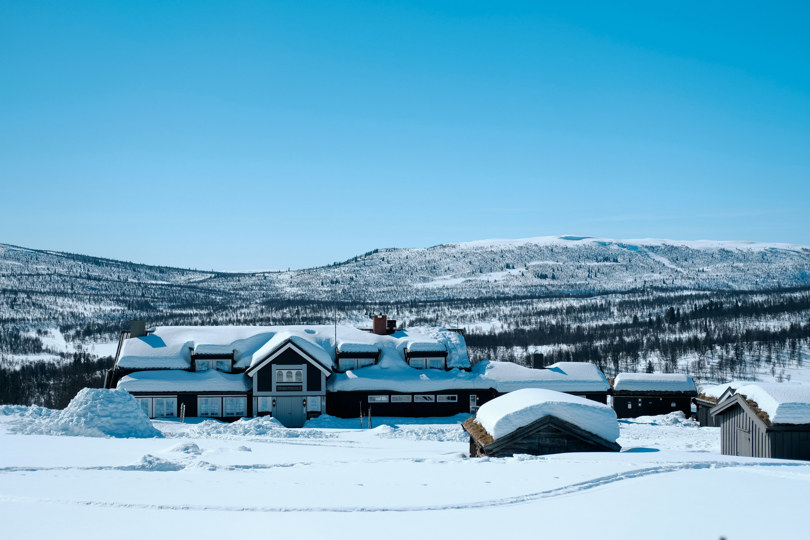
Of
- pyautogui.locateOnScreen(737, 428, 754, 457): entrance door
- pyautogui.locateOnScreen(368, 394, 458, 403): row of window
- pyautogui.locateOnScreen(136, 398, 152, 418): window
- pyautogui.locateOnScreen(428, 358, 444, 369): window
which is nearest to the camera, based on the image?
pyautogui.locateOnScreen(737, 428, 754, 457): entrance door

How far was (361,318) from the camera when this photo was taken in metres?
189

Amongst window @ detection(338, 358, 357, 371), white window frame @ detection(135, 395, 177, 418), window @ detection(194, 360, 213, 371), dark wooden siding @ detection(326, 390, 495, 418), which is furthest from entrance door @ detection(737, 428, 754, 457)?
white window frame @ detection(135, 395, 177, 418)

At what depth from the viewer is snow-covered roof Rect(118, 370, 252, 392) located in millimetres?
37531

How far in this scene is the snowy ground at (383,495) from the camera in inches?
382

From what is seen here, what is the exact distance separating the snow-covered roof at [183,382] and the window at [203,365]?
48 centimetres

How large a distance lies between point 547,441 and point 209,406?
24.9m

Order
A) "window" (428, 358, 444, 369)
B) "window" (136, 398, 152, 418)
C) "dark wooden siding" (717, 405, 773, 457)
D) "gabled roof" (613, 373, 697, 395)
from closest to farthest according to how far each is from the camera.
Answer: "dark wooden siding" (717, 405, 773, 457), "window" (136, 398, 152, 418), "window" (428, 358, 444, 369), "gabled roof" (613, 373, 697, 395)

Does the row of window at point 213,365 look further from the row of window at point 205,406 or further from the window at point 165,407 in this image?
the window at point 165,407

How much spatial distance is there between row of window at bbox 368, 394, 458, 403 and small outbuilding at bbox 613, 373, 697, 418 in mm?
12405

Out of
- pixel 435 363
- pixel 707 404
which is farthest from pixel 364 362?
pixel 707 404

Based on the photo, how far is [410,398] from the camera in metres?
40.3

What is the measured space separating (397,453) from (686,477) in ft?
32.0

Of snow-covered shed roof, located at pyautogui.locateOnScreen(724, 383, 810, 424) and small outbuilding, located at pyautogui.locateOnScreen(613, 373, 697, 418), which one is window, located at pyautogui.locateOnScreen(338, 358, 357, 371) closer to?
small outbuilding, located at pyautogui.locateOnScreen(613, 373, 697, 418)

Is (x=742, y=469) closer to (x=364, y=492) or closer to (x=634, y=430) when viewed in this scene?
(x=364, y=492)
